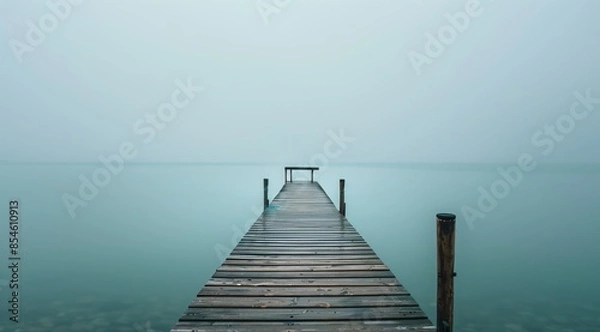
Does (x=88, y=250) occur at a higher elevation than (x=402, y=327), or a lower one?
lower

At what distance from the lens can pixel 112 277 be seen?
1534 centimetres

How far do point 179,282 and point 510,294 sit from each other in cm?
1431

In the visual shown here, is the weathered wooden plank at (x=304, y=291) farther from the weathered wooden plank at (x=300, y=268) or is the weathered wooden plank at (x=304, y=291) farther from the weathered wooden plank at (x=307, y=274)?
the weathered wooden plank at (x=300, y=268)

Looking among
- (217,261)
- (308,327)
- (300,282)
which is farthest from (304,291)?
(217,261)

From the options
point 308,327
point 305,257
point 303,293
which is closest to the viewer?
point 308,327

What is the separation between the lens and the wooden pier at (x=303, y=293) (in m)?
3.84

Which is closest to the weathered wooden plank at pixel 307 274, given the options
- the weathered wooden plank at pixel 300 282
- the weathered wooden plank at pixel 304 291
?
the weathered wooden plank at pixel 300 282

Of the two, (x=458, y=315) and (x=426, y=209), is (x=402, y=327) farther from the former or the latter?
(x=426, y=209)

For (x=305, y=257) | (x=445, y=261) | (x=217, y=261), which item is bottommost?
(x=217, y=261)

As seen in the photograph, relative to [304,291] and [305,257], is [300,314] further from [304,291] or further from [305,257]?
[305,257]

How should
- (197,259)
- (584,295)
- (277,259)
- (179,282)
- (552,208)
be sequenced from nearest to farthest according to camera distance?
1. (277,259)
2. (584,295)
3. (179,282)
4. (197,259)
5. (552,208)

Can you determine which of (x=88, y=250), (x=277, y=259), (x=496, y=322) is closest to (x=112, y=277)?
(x=88, y=250)

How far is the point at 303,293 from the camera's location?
479 cm

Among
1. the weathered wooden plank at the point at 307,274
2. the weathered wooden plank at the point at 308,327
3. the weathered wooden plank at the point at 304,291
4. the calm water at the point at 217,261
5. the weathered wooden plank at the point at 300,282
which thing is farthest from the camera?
the calm water at the point at 217,261
